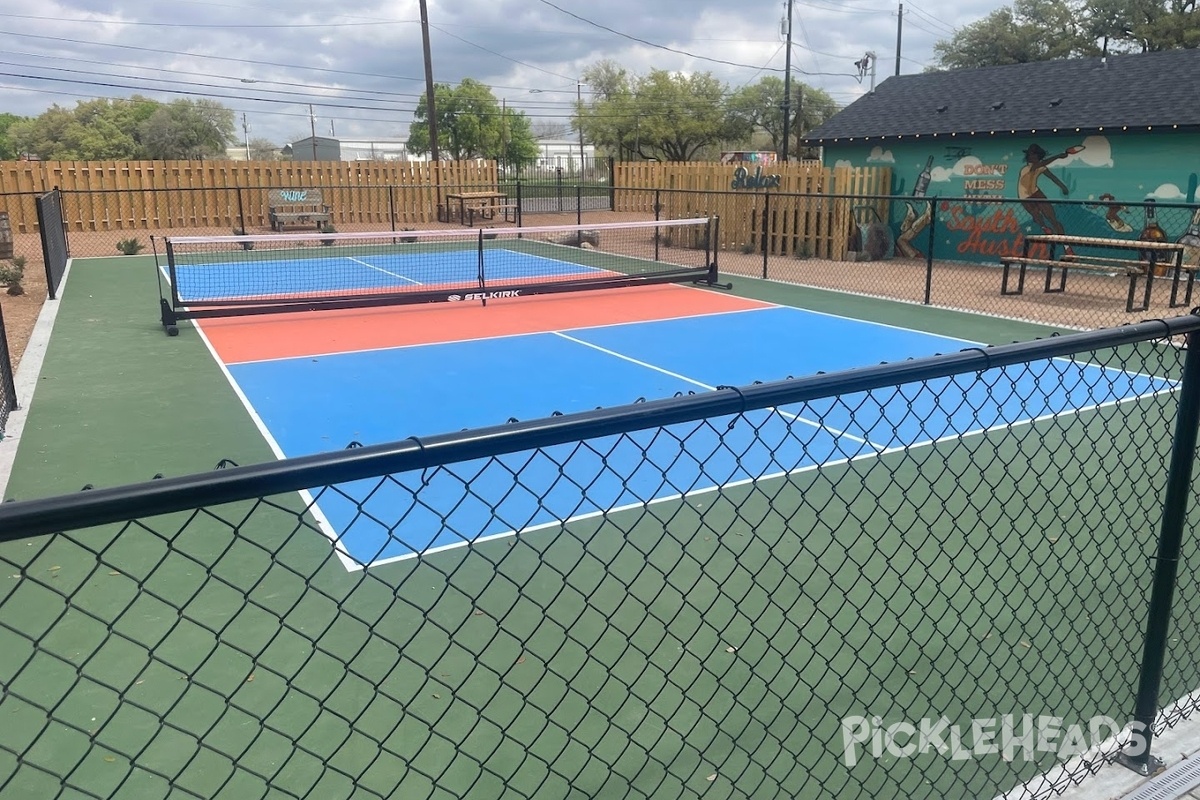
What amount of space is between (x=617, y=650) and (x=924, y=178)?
1960cm

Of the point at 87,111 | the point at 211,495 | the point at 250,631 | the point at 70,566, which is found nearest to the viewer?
the point at 211,495

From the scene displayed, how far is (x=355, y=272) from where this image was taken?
→ 1947cm

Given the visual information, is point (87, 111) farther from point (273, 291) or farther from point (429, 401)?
point (429, 401)

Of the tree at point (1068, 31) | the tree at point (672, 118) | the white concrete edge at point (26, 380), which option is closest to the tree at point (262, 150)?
the tree at point (672, 118)

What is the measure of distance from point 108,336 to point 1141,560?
11.7m

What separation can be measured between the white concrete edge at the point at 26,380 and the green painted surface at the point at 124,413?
63mm

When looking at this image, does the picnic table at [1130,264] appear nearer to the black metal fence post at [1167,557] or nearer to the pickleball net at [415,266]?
the pickleball net at [415,266]

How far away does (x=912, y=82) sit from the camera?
79.6 feet

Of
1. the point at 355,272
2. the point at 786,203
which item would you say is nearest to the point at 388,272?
the point at 355,272

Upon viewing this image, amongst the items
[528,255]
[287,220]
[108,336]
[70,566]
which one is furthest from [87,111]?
[70,566]

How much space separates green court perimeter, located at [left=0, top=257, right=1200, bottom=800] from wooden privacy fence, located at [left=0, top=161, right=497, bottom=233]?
65.9 feet

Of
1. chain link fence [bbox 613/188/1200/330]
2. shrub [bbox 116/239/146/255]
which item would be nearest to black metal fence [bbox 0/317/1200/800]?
chain link fence [bbox 613/188/1200/330]

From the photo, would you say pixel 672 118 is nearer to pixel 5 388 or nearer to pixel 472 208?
pixel 472 208

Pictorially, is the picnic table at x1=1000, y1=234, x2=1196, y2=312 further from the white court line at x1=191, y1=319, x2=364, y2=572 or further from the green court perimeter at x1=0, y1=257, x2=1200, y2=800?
the white court line at x1=191, y1=319, x2=364, y2=572
